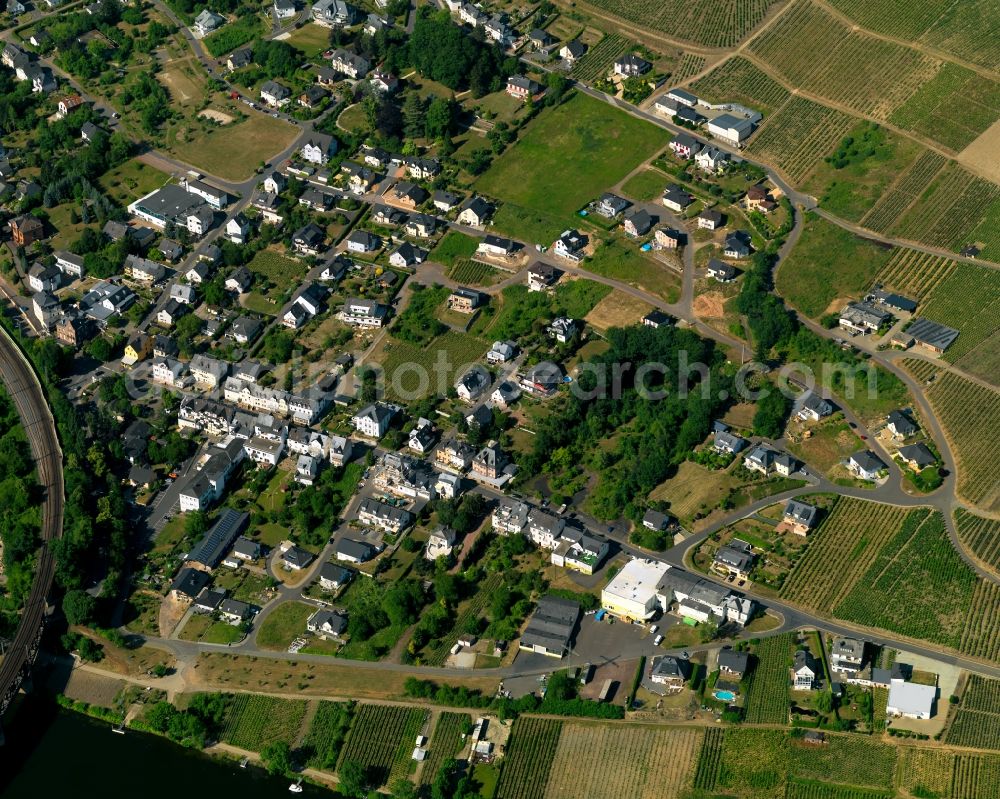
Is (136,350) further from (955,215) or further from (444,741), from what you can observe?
(955,215)

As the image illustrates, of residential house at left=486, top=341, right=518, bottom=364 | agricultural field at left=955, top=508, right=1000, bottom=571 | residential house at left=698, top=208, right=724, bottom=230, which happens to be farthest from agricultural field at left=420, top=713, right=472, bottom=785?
residential house at left=698, top=208, right=724, bottom=230

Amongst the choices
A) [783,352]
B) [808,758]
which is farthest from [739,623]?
[783,352]

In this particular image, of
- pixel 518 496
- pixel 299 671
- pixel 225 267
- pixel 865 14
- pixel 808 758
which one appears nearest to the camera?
pixel 808 758

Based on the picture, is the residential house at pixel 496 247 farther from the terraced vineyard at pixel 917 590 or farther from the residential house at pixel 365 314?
the terraced vineyard at pixel 917 590

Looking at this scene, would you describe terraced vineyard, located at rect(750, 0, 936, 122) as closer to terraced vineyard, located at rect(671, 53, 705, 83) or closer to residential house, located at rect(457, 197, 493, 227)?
terraced vineyard, located at rect(671, 53, 705, 83)

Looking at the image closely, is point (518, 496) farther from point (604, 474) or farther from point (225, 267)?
point (225, 267)
